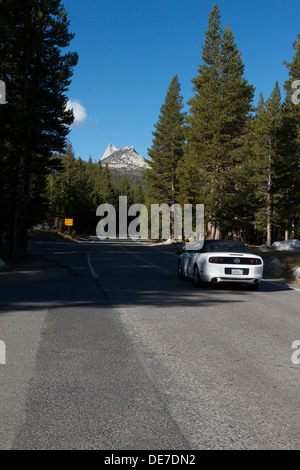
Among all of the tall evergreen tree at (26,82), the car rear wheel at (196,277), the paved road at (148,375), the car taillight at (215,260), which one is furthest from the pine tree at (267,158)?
the paved road at (148,375)

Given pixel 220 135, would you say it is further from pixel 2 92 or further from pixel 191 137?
pixel 2 92

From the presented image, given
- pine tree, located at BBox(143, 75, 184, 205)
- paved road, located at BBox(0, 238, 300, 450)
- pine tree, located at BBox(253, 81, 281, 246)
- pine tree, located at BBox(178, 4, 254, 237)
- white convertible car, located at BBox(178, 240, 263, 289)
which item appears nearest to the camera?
paved road, located at BBox(0, 238, 300, 450)

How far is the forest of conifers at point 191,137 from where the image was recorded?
2153 centimetres

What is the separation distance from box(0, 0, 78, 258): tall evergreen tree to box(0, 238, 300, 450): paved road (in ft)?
41.2

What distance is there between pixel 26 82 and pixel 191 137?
22491 mm

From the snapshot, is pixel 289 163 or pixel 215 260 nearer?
pixel 215 260

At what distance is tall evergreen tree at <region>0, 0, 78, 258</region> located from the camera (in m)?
19.9

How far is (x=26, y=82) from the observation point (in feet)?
73.5

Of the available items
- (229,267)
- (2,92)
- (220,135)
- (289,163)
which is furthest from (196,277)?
(289,163)

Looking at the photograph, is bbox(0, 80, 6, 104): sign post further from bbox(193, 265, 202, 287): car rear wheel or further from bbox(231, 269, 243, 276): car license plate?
bbox(231, 269, 243, 276): car license plate

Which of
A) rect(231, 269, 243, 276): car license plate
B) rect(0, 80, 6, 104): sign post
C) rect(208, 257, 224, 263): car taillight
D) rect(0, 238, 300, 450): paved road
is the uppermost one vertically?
rect(0, 80, 6, 104): sign post

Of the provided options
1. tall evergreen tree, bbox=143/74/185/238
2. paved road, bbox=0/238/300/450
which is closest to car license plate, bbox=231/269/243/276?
paved road, bbox=0/238/300/450

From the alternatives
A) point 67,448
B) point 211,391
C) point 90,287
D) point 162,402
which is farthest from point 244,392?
point 90,287

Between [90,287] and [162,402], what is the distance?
850 cm
